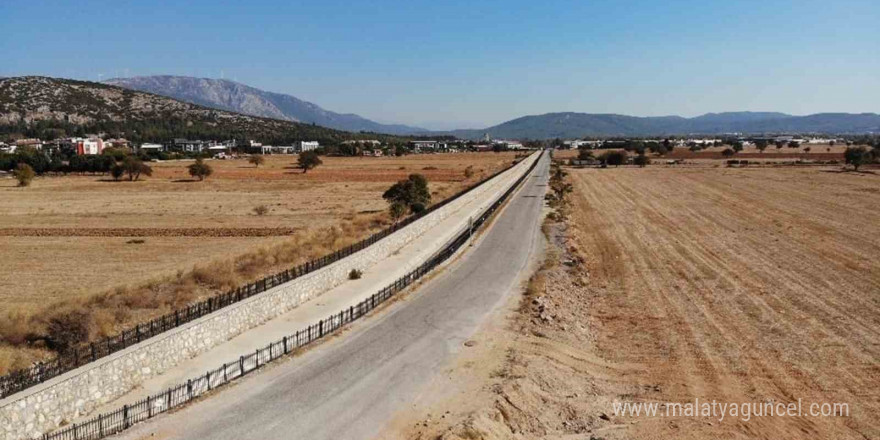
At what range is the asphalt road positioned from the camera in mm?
16109

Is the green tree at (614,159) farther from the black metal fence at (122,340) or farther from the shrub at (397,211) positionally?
the black metal fence at (122,340)

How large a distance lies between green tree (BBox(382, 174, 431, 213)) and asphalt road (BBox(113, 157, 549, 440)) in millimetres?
28122

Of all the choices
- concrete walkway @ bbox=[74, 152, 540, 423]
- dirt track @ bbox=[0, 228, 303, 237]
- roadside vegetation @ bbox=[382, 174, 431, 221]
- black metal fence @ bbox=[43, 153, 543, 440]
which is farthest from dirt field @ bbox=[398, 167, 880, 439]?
dirt track @ bbox=[0, 228, 303, 237]

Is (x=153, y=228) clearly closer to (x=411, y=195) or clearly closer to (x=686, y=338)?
(x=411, y=195)

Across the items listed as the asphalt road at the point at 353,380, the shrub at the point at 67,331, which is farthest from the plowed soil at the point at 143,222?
the asphalt road at the point at 353,380

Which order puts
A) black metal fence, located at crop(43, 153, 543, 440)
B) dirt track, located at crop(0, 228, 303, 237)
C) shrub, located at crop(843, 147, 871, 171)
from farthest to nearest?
shrub, located at crop(843, 147, 871, 171) < dirt track, located at crop(0, 228, 303, 237) < black metal fence, located at crop(43, 153, 543, 440)

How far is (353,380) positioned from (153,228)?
3770cm

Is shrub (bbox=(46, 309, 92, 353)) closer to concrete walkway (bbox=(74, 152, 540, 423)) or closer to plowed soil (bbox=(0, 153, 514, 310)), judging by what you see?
concrete walkway (bbox=(74, 152, 540, 423))

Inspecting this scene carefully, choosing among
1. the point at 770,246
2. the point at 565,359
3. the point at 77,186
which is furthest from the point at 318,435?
the point at 77,186

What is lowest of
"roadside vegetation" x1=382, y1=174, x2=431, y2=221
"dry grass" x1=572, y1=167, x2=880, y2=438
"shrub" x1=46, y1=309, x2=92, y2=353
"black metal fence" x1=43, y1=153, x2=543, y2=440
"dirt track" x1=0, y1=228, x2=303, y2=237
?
"dry grass" x1=572, y1=167, x2=880, y2=438

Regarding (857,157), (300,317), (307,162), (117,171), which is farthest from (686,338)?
(857,157)

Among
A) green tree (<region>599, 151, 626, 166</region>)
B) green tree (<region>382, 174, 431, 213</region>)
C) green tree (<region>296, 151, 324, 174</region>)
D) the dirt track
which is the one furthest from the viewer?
green tree (<region>599, 151, 626, 166</region>)

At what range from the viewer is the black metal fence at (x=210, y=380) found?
15398 millimetres

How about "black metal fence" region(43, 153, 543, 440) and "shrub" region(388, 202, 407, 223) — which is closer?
"black metal fence" region(43, 153, 543, 440)
